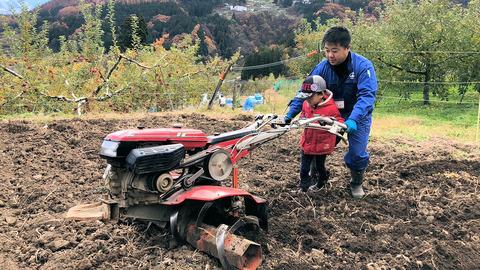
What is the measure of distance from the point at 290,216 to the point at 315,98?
3.95 ft

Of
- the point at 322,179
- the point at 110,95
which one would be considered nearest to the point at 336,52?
the point at 322,179

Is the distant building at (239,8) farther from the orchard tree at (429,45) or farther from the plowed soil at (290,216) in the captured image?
the plowed soil at (290,216)

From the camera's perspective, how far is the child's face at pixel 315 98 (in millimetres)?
4871

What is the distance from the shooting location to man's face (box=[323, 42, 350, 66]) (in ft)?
16.1

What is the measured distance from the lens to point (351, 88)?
5086 mm

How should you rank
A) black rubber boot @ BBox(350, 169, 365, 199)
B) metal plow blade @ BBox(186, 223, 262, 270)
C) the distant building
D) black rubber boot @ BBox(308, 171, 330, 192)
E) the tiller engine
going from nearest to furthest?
metal plow blade @ BBox(186, 223, 262, 270) < the tiller engine < black rubber boot @ BBox(350, 169, 365, 199) < black rubber boot @ BBox(308, 171, 330, 192) < the distant building

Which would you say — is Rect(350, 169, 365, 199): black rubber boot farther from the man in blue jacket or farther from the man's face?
the man's face

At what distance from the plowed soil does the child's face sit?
3.35ft

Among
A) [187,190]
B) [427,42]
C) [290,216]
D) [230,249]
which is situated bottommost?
[290,216]

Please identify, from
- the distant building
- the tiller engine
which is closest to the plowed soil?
the tiller engine

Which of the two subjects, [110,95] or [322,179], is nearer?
[322,179]

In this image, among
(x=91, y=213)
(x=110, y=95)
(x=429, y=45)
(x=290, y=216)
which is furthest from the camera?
(x=429, y=45)

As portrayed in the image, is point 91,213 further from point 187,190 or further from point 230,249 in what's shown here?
point 230,249

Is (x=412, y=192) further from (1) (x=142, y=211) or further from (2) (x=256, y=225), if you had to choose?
(1) (x=142, y=211)
